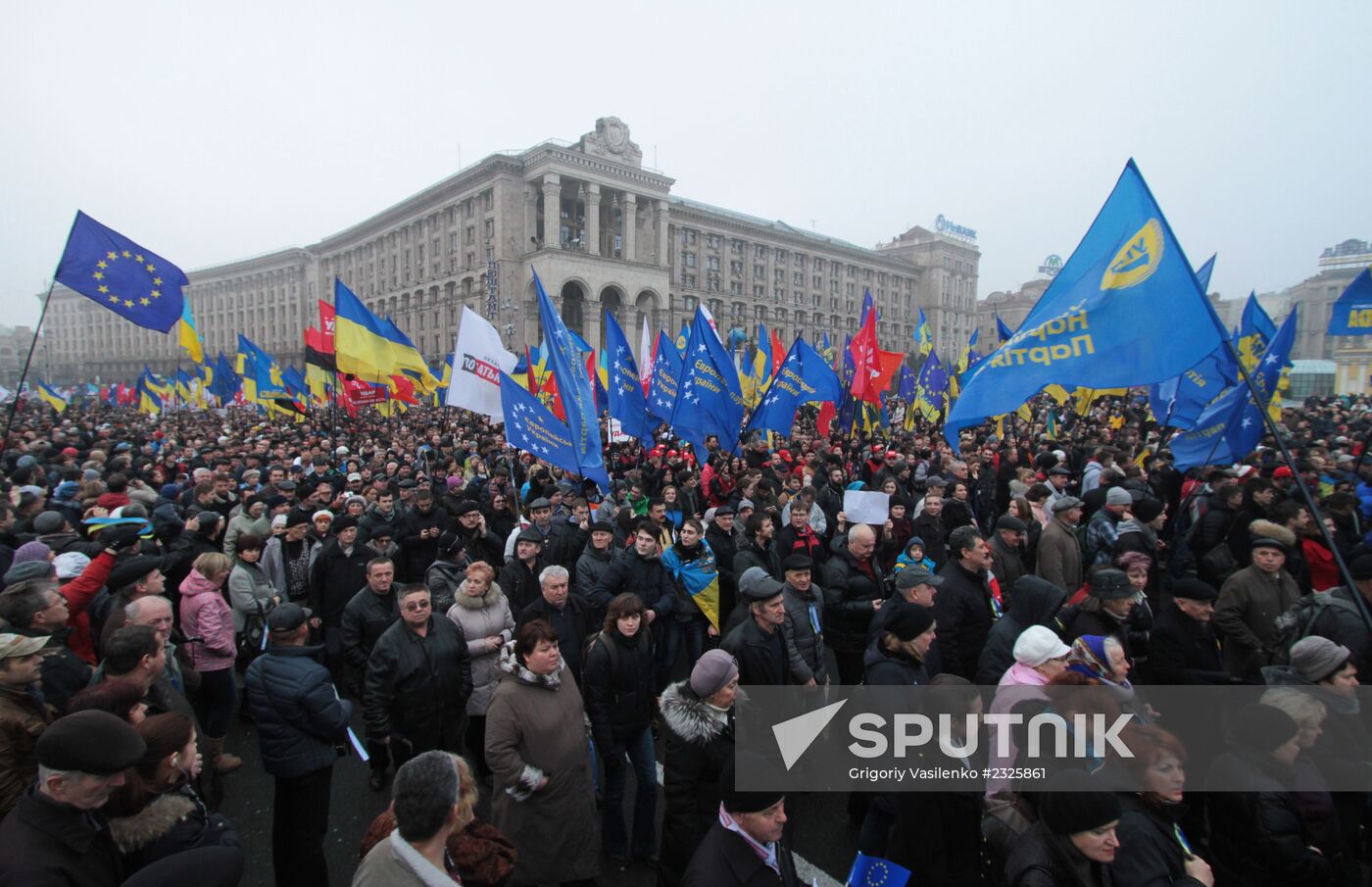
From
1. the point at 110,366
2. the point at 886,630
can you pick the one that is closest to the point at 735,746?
the point at 886,630

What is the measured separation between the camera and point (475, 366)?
863 centimetres

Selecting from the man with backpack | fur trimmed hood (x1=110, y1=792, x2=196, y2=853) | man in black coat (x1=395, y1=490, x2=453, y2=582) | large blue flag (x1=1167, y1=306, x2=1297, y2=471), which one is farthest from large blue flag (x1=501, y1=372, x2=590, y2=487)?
large blue flag (x1=1167, y1=306, x2=1297, y2=471)

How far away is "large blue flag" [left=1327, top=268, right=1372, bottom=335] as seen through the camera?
422 inches

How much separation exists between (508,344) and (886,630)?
46.5m

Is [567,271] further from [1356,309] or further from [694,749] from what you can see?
[694,749]

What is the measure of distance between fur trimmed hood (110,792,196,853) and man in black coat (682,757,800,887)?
171cm

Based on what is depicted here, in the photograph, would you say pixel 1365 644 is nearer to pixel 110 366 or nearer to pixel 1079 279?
pixel 1079 279

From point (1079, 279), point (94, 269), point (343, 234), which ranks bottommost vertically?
point (1079, 279)

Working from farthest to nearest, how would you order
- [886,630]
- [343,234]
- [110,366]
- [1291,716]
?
[110,366]
[343,234]
[886,630]
[1291,716]

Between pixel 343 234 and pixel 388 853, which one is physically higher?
pixel 343 234

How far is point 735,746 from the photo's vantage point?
284 cm

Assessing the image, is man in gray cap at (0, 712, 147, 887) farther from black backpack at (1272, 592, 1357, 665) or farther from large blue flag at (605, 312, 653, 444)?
large blue flag at (605, 312, 653, 444)

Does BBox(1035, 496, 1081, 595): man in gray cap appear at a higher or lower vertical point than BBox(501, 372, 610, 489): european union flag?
lower

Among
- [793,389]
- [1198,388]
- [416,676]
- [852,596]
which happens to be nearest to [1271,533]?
[852,596]
